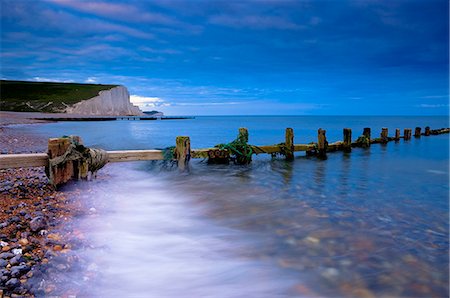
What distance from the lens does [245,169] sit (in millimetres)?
10242

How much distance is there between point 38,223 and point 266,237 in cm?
324

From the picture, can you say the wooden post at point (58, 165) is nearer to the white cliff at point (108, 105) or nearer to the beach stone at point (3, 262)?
the beach stone at point (3, 262)

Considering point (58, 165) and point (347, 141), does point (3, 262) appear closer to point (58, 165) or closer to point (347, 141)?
point (58, 165)

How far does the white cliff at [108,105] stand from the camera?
336ft

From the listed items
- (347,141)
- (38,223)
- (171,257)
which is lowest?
(171,257)

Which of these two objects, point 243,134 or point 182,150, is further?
point 243,134

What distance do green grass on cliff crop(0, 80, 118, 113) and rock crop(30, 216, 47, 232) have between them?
101 m

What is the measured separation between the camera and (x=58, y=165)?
594 centimetres

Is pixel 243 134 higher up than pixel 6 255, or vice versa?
pixel 243 134

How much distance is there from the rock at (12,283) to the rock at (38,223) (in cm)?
128

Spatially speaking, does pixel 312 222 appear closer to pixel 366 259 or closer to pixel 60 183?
pixel 366 259

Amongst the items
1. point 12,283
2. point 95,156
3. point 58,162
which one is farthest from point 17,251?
point 95,156

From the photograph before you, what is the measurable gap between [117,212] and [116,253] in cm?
166

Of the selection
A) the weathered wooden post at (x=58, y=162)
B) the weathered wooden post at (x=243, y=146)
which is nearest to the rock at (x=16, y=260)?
the weathered wooden post at (x=58, y=162)
